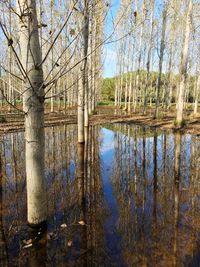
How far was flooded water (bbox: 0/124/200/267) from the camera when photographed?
2.98 m

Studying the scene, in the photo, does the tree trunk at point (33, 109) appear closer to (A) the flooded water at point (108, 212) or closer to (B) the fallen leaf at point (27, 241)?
(B) the fallen leaf at point (27, 241)

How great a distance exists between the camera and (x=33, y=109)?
3303mm

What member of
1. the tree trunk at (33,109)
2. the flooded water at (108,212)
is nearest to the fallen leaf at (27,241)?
the flooded water at (108,212)

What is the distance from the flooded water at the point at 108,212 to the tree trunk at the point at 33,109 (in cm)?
48

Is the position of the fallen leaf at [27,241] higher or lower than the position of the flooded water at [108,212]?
lower

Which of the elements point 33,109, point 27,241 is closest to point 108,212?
point 27,241

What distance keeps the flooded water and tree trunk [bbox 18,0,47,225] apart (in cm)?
48

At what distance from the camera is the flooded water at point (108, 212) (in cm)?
298

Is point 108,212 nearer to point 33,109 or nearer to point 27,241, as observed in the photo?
point 27,241

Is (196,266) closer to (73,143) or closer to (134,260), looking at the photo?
(134,260)

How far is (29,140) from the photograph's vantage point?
3.38 metres

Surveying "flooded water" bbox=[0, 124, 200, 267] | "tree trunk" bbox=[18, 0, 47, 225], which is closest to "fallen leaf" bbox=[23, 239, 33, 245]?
"flooded water" bbox=[0, 124, 200, 267]

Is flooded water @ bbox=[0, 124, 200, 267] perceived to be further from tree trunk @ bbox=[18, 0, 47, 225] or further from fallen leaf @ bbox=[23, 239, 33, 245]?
tree trunk @ bbox=[18, 0, 47, 225]

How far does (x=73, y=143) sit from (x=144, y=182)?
499 centimetres
